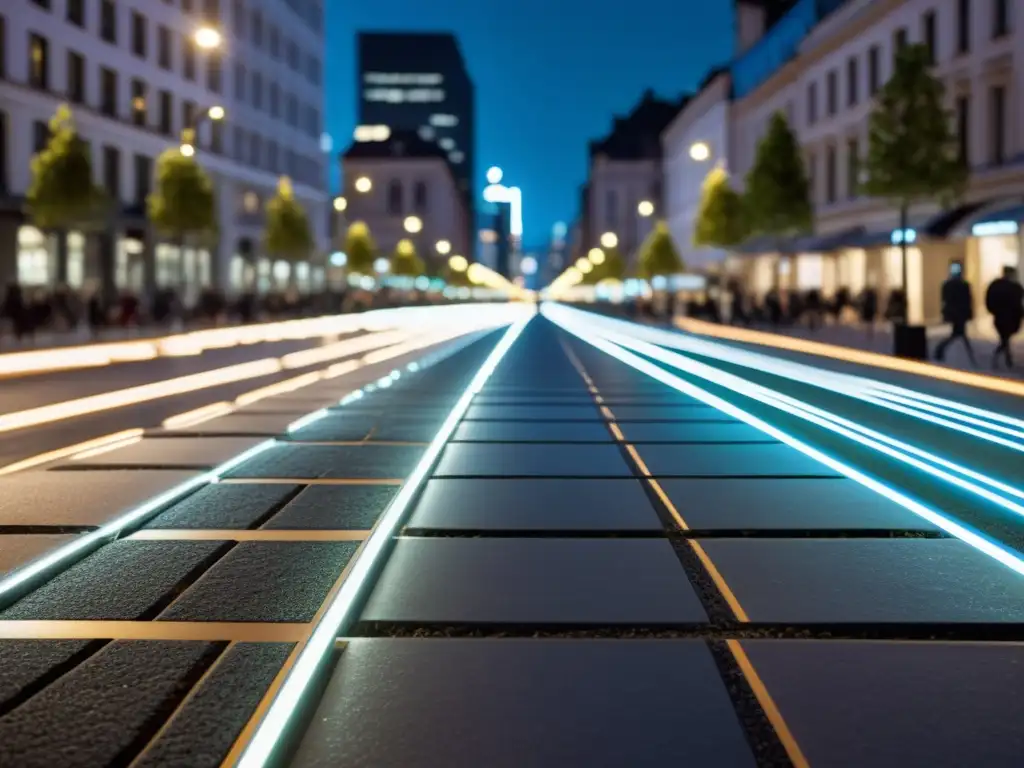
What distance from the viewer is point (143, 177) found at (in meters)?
61.8

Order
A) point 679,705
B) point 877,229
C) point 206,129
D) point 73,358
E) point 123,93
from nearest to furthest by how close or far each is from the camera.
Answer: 1. point 679,705
2. point 73,358
3. point 877,229
4. point 123,93
5. point 206,129

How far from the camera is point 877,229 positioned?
5172cm

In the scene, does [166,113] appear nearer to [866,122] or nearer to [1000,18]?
[866,122]

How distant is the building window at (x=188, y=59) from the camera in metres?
66.7

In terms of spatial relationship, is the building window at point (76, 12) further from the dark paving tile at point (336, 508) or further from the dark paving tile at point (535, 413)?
the dark paving tile at point (336, 508)

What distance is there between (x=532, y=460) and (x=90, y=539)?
4862mm

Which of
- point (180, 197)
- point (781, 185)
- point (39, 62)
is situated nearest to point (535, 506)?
point (781, 185)

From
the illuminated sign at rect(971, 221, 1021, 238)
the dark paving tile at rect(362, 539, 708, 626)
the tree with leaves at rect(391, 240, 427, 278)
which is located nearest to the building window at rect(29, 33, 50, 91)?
the illuminated sign at rect(971, 221, 1021, 238)

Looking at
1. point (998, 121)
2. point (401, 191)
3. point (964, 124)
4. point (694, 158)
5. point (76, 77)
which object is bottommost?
point (998, 121)

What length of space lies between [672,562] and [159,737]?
346cm

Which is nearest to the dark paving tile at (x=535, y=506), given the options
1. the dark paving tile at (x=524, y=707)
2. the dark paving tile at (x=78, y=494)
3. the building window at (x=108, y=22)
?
the dark paving tile at (x=78, y=494)

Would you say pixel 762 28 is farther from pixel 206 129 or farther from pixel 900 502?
pixel 900 502

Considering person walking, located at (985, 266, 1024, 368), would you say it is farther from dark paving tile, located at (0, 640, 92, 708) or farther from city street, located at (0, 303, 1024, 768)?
dark paving tile, located at (0, 640, 92, 708)

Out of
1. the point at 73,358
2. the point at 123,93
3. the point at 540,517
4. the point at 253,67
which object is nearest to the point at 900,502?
the point at 540,517
